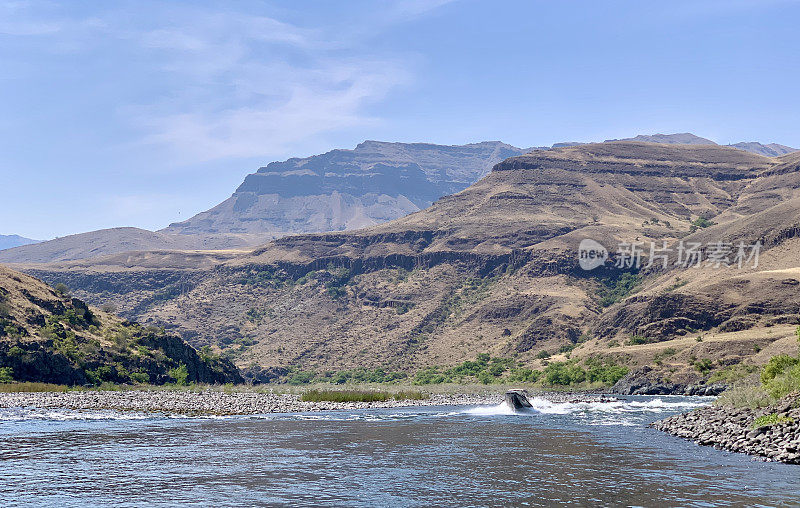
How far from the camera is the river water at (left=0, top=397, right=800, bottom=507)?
27.3 m

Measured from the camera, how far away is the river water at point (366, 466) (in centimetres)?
2731

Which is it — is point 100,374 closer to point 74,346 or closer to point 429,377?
point 74,346

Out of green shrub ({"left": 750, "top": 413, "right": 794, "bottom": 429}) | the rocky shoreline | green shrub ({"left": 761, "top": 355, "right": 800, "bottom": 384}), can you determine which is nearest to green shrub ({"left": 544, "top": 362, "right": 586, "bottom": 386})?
the rocky shoreline

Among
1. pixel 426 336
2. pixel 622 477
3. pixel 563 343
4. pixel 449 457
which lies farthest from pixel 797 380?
pixel 426 336

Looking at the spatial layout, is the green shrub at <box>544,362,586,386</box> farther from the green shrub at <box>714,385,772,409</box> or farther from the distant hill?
the green shrub at <box>714,385,772,409</box>

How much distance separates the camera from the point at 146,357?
355ft

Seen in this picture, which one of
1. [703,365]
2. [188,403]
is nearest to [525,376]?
[703,365]

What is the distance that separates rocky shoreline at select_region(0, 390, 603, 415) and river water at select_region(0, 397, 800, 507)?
9303mm

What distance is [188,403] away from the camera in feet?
241

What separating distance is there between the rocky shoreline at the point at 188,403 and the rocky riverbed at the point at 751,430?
37.6 meters

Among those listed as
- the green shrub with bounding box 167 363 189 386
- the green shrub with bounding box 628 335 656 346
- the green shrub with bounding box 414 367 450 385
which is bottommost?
the green shrub with bounding box 414 367 450 385

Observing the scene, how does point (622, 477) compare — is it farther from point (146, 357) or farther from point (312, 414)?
point (146, 357)

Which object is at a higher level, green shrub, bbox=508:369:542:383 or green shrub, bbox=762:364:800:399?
green shrub, bbox=762:364:800:399

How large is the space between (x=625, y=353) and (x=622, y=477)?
104m
